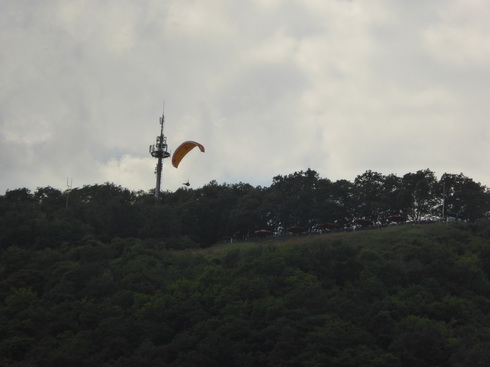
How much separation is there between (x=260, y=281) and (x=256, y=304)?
3391 millimetres

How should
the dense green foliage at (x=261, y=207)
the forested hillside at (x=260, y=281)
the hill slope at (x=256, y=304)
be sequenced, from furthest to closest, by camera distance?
the dense green foliage at (x=261, y=207)
the forested hillside at (x=260, y=281)
the hill slope at (x=256, y=304)

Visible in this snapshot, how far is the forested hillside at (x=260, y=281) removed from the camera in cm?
4659

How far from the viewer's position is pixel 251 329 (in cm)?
4906

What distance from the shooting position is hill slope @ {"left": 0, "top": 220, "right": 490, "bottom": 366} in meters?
46.2

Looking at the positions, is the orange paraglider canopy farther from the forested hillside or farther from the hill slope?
the hill slope

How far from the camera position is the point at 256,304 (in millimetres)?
50594

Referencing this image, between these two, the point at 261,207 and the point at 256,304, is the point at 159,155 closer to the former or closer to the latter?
the point at 261,207

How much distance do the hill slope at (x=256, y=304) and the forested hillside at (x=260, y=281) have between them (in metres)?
0.09

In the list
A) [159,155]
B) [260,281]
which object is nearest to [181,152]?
[159,155]

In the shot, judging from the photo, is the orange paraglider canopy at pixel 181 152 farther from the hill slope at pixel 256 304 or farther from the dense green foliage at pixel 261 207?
the hill slope at pixel 256 304

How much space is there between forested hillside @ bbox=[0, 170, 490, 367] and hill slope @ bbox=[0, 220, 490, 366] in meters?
0.09

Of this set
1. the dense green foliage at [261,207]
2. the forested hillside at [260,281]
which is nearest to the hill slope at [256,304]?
the forested hillside at [260,281]

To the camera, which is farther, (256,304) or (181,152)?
(181,152)

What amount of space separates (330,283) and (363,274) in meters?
2.33
